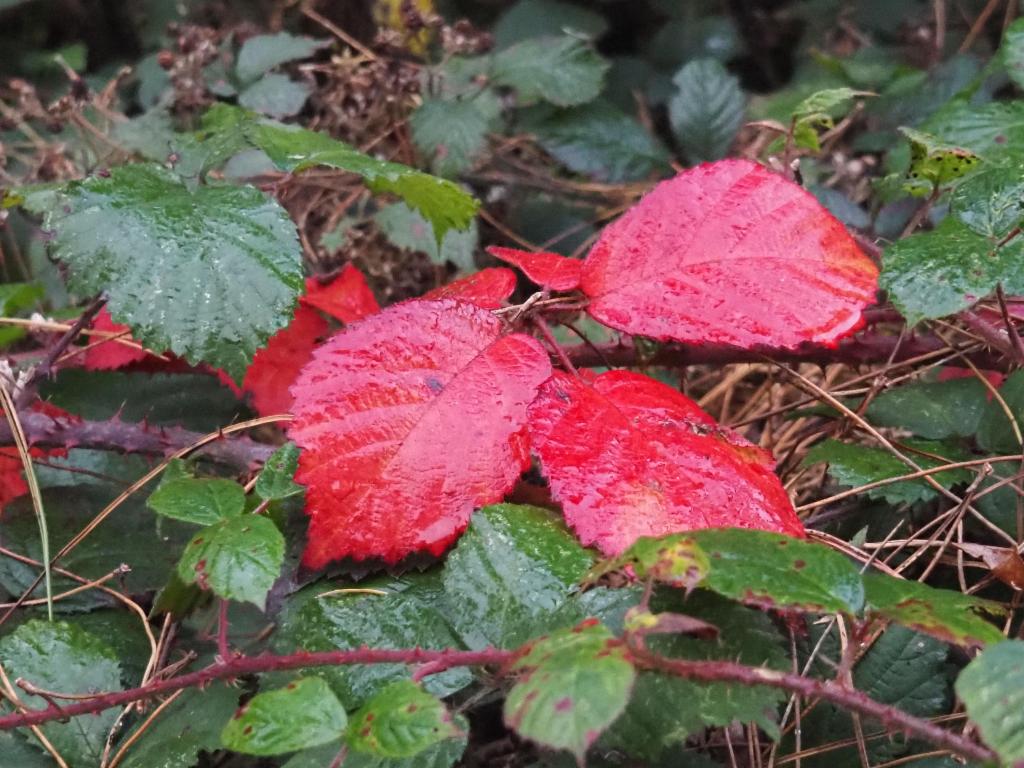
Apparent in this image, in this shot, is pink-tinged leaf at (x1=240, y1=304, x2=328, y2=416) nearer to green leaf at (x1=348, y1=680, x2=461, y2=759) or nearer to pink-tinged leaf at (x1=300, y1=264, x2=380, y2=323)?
pink-tinged leaf at (x1=300, y1=264, x2=380, y2=323)

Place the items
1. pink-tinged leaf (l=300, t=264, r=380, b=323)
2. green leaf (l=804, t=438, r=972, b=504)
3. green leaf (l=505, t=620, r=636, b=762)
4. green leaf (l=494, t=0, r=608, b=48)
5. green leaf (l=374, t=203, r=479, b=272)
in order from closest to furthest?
green leaf (l=505, t=620, r=636, b=762) < green leaf (l=804, t=438, r=972, b=504) < pink-tinged leaf (l=300, t=264, r=380, b=323) < green leaf (l=374, t=203, r=479, b=272) < green leaf (l=494, t=0, r=608, b=48)

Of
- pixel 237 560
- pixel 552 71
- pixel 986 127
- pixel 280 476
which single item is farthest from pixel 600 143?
pixel 237 560

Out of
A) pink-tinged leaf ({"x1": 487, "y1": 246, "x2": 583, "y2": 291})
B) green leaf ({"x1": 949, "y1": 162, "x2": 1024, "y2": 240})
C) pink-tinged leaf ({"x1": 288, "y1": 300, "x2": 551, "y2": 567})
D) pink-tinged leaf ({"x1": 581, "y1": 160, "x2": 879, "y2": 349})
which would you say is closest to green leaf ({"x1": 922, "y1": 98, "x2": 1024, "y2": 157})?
green leaf ({"x1": 949, "y1": 162, "x2": 1024, "y2": 240})

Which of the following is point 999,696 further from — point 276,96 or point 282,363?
point 276,96

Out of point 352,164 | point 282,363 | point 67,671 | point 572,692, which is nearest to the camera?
point 572,692

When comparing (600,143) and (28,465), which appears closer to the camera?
(28,465)

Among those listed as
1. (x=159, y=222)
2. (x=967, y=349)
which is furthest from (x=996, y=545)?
(x=159, y=222)
